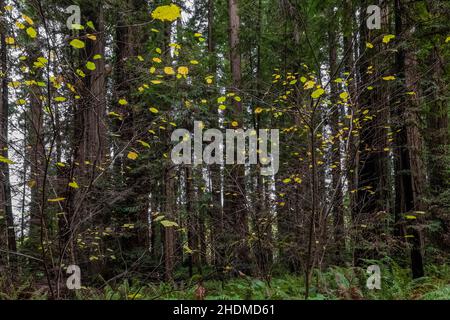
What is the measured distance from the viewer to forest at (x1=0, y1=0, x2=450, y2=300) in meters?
3.07

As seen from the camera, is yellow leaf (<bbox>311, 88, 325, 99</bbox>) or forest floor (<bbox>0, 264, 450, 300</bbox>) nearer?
→ yellow leaf (<bbox>311, 88, 325, 99</bbox>)

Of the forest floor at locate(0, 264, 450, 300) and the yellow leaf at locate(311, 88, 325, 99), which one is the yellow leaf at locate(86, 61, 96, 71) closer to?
the yellow leaf at locate(311, 88, 325, 99)

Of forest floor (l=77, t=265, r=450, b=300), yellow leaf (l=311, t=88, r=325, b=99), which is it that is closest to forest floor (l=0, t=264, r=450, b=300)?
forest floor (l=77, t=265, r=450, b=300)

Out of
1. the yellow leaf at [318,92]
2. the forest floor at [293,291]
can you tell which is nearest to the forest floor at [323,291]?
the forest floor at [293,291]

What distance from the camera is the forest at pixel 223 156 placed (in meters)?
3.07

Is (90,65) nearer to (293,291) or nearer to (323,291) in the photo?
(323,291)

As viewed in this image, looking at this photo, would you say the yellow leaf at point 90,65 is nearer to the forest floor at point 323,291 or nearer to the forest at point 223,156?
the forest at point 223,156

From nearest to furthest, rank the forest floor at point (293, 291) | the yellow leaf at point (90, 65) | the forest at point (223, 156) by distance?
the yellow leaf at point (90, 65) → the forest at point (223, 156) → the forest floor at point (293, 291)

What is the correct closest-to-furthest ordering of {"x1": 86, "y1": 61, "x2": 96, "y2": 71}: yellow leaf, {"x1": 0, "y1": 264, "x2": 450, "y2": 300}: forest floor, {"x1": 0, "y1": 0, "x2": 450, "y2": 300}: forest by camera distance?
{"x1": 86, "y1": 61, "x2": 96, "y2": 71}: yellow leaf < {"x1": 0, "y1": 0, "x2": 450, "y2": 300}: forest < {"x1": 0, "y1": 264, "x2": 450, "y2": 300}: forest floor

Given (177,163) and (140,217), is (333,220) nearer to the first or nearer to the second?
(177,163)

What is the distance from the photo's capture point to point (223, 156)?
300 inches

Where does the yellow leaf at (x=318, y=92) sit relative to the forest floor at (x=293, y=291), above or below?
above

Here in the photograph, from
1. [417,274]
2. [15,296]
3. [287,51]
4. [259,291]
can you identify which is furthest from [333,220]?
[287,51]

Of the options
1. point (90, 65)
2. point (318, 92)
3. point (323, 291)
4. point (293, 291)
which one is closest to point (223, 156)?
point (293, 291)
